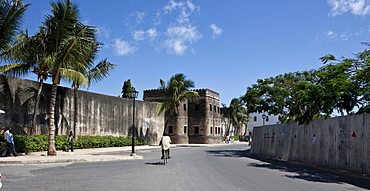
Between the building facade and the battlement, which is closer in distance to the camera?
the building facade

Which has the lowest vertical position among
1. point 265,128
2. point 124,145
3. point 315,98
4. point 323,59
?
point 124,145

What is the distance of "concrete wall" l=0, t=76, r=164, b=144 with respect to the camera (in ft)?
72.7

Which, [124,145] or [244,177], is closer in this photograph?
[244,177]

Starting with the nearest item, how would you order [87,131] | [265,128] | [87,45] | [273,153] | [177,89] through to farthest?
1. [87,45]
2. [273,153]
3. [265,128]
4. [87,131]
5. [177,89]

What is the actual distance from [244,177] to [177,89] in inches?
1053

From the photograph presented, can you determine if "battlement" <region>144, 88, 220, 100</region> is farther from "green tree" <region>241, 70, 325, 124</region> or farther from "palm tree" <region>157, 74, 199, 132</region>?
"green tree" <region>241, 70, 325, 124</region>

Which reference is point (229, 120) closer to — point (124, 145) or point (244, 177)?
point (124, 145)

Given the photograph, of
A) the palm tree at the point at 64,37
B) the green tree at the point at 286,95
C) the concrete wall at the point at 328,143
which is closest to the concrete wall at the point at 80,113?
the palm tree at the point at 64,37

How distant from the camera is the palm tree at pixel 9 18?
15.1 metres

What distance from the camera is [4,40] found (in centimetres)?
1569

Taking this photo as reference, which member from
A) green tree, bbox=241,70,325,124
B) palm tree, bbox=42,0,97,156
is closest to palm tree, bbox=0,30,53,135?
palm tree, bbox=42,0,97,156

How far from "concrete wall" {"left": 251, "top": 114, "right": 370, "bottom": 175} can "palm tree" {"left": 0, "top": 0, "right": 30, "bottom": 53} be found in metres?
15.2

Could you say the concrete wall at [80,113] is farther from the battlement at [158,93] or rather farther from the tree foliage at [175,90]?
the battlement at [158,93]

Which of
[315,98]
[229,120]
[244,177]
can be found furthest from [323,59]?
[229,120]
